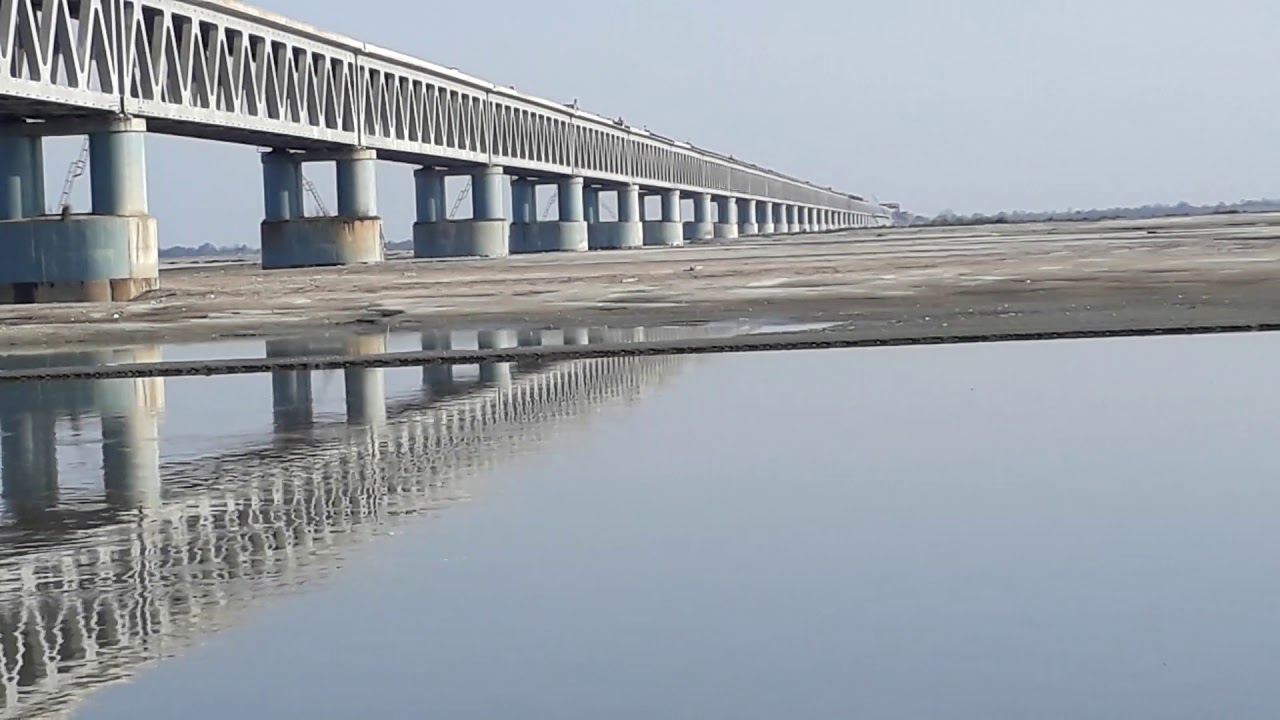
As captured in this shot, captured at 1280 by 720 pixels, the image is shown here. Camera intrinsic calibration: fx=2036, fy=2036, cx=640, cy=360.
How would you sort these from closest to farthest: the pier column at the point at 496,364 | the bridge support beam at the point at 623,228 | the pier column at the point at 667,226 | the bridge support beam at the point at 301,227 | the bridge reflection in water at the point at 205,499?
1. the bridge reflection in water at the point at 205,499
2. the pier column at the point at 496,364
3. the bridge support beam at the point at 301,227
4. the bridge support beam at the point at 623,228
5. the pier column at the point at 667,226

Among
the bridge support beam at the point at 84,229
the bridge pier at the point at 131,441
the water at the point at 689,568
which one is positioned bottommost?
the water at the point at 689,568

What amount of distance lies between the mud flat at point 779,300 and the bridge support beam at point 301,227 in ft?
83.6

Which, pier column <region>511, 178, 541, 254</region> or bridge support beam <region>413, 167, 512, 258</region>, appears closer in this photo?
bridge support beam <region>413, 167, 512, 258</region>

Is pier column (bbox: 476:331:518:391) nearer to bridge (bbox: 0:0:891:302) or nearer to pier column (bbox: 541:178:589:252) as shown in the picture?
bridge (bbox: 0:0:891:302)

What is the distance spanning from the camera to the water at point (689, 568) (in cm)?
771

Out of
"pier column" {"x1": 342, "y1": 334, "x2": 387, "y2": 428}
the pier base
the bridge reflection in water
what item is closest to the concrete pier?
the pier base

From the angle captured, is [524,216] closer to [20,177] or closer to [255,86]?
[255,86]

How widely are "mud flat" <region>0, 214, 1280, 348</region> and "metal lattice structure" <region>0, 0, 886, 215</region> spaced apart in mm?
5991

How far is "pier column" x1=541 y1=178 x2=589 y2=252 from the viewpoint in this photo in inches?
5246

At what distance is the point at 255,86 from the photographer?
70750mm

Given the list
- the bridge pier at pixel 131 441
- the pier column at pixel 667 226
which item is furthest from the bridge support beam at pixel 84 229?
the pier column at pixel 667 226

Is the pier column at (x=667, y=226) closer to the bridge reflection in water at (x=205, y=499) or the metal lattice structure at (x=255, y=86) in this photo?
the metal lattice structure at (x=255, y=86)

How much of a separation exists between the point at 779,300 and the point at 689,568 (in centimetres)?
2882

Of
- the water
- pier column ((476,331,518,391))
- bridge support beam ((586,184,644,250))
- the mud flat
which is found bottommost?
the water
